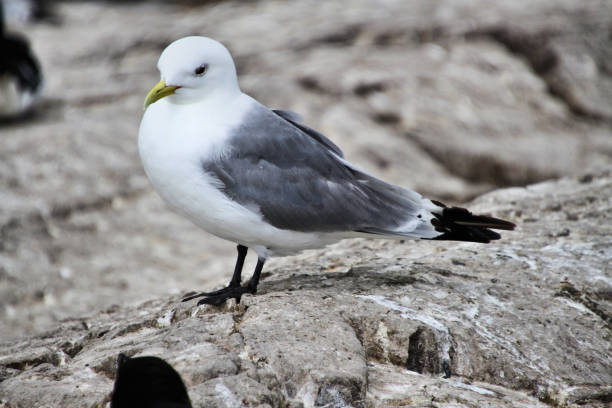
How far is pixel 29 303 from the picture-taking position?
6406 mm

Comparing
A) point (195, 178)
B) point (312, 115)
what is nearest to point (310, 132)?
point (195, 178)

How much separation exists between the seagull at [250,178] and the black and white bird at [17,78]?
5487mm

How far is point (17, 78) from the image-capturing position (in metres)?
8.88

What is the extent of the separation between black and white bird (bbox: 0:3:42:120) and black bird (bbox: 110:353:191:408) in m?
6.67

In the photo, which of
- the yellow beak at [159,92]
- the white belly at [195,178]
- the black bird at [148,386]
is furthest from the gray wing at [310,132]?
the black bird at [148,386]

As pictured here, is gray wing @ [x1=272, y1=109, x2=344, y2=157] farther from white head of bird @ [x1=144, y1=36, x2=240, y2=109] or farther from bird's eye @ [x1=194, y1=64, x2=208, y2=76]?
bird's eye @ [x1=194, y1=64, x2=208, y2=76]

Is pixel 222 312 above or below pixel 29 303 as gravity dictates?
above

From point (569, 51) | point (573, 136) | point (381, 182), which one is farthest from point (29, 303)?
point (569, 51)

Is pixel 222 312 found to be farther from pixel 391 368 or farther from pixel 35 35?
pixel 35 35

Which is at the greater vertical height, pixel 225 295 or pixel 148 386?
pixel 225 295

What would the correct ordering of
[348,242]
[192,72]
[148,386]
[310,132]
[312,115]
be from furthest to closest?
[312,115]
[348,242]
[310,132]
[192,72]
[148,386]

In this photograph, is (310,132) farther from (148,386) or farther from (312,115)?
(312,115)

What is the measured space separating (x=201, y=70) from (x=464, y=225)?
1.52 m

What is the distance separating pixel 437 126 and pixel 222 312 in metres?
5.51
